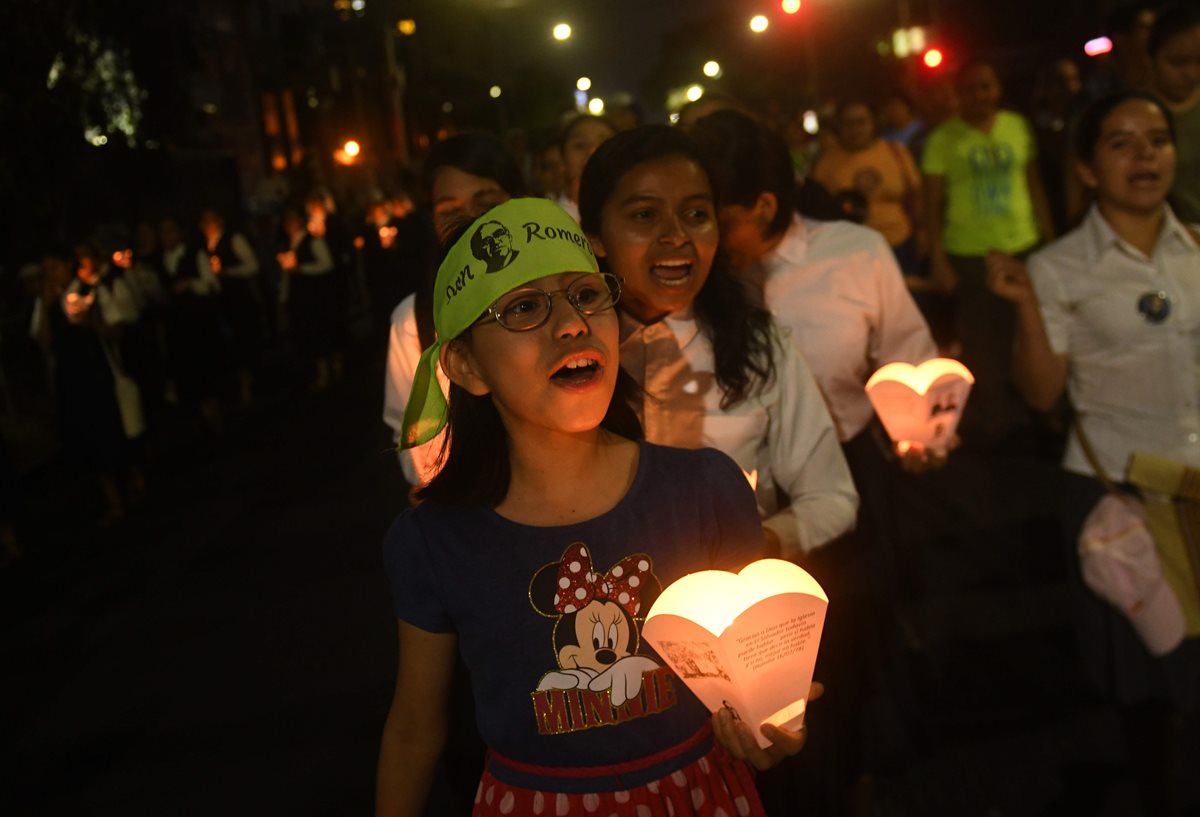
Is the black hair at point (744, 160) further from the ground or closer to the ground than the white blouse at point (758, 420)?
further from the ground

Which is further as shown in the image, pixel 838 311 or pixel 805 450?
pixel 838 311

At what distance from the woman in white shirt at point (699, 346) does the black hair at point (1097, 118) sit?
1.33 m

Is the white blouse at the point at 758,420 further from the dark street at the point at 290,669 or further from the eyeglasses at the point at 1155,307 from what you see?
the dark street at the point at 290,669

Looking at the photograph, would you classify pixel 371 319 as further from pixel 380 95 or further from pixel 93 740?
Result: pixel 380 95

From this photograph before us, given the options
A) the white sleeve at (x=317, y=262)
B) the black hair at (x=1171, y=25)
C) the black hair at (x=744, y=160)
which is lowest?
the white sleeve at (x=317, y=262)

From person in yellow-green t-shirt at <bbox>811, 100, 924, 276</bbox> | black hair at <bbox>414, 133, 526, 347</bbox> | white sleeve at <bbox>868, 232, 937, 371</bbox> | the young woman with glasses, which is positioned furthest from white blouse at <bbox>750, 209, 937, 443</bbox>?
person in yellow-green t-shirt at <bbox>811, 100, 924, 276</bbox>

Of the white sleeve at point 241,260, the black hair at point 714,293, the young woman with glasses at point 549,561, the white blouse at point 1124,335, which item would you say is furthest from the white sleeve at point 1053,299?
the white sleeve at point 241,260

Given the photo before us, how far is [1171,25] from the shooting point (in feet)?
19.3

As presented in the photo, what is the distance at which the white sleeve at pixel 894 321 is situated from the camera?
15.0 ft

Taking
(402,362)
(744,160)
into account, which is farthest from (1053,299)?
(402,362)

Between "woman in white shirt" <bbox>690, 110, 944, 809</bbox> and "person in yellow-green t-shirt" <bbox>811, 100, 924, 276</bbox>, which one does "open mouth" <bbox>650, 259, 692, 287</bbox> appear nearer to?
"woman in white shirt" <bbox>690, 110, 944, 809</bbox>

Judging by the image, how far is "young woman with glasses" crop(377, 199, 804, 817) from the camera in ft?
8.01

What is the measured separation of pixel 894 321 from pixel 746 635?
2703mm

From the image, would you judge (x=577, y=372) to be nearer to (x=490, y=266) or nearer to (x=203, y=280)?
(x=490, y=266)
